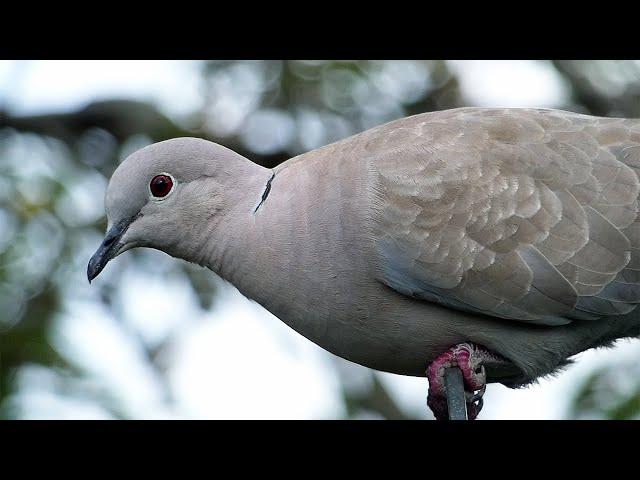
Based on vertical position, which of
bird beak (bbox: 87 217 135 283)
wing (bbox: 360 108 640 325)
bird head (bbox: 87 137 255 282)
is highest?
wing (bbox: 360 108 640 325)

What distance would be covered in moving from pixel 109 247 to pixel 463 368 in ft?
4.26

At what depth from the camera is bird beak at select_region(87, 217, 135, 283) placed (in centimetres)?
365

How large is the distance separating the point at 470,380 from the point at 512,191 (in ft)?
2.21

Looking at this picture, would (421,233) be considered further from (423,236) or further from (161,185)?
(161,185)

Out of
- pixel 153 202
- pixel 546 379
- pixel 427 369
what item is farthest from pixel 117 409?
pixel 546 379

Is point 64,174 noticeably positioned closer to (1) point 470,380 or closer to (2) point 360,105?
(2) point 360,105

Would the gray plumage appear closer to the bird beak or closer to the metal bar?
the bird beak

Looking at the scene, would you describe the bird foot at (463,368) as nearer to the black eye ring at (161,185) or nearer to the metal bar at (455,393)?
the metal bar at (455,393)

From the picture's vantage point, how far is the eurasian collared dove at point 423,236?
3.46 metres

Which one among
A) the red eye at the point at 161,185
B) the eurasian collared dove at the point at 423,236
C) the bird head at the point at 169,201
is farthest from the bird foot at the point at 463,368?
A: the red eye at the point at 161,185

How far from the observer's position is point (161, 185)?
366cm

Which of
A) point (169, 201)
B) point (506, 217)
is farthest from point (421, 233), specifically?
point (169, 201)

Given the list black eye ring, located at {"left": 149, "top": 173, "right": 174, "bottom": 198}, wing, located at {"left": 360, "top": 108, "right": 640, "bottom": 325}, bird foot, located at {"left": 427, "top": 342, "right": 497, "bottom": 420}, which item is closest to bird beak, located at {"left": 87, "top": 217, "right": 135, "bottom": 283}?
black eye ring, located at {"left": 149, "top": 173, "right": 174, "bottom": 198}

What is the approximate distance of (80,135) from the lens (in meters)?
5.83
